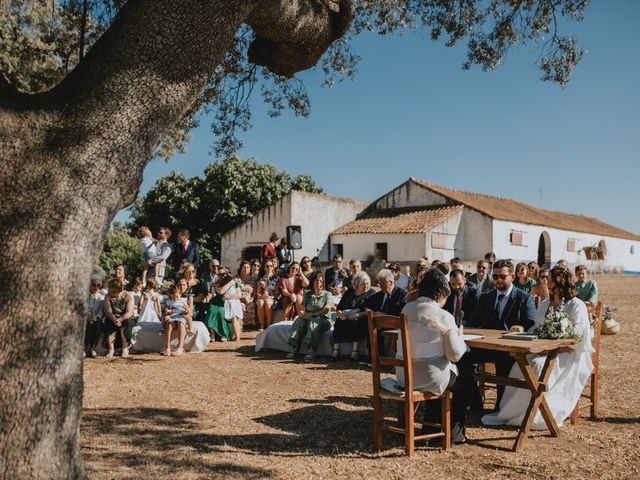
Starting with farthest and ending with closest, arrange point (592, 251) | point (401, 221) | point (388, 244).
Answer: point (592, 251)
point (401, 221)
point (388, 244)

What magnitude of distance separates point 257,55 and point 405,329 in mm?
2927

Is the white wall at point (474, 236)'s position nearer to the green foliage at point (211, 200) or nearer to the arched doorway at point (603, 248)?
the green foliage at point (211, 200)

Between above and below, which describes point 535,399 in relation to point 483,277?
below

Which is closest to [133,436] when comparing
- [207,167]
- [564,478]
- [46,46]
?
[564,478]

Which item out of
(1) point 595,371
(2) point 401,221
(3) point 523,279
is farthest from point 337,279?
(2) point 401,221

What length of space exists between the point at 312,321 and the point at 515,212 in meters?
29.7

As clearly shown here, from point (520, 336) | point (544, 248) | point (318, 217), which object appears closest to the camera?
point (520, 336)

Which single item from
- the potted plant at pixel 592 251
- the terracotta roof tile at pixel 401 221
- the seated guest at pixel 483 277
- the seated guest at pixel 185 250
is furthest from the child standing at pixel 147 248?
the potted plant at pixel 592 251

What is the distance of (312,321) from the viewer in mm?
10281

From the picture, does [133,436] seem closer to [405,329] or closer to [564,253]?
[405,329]

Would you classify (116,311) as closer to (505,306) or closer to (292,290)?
(292,290)

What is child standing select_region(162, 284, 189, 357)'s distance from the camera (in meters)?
10.4

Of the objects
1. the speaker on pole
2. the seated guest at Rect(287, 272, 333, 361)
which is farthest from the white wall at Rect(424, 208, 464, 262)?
the seated guest at Rect(287, 272, 333, 361)

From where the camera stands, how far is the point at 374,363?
5035mm
